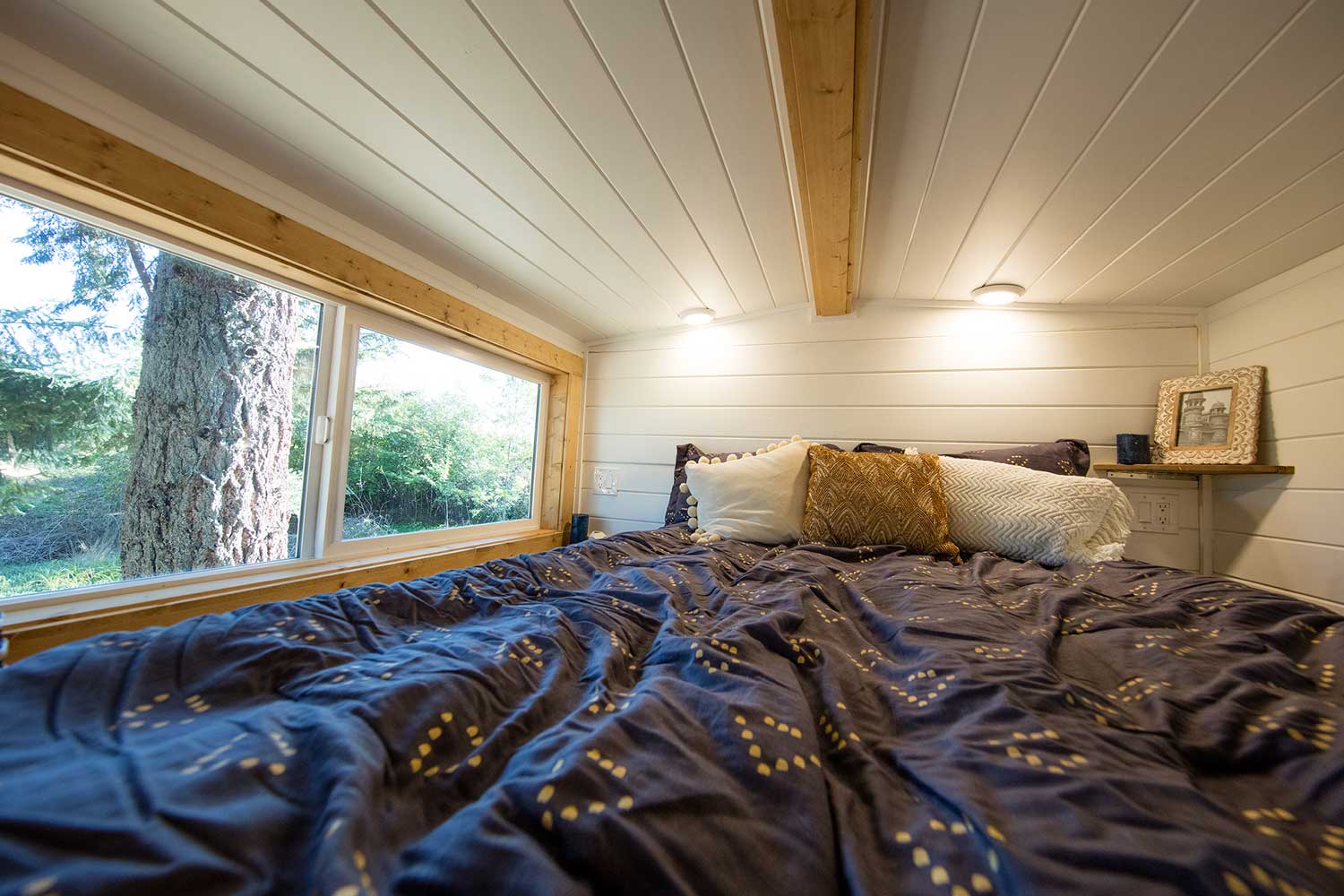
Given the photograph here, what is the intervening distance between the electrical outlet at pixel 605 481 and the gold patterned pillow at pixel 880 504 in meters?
1.38

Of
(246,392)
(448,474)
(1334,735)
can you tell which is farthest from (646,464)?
(1334,735)

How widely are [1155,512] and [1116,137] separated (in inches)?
63.0

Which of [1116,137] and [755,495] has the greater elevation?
[1116,137]

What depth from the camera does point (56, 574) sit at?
115 centimetres

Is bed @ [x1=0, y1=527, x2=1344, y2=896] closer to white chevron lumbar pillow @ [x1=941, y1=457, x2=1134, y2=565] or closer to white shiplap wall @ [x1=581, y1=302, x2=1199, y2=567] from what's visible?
white chevron lumbar pillow @ [x1=941, y1=457, x2=1134, y2=565]

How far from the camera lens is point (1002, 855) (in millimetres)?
334

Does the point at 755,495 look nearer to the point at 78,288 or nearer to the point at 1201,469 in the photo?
the point at 1201,469

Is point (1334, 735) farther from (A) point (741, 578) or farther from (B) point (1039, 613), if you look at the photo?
(A) point (741, 578)

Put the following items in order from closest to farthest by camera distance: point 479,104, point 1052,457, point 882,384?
point 479,104 < point 1052,457 < point 882,384

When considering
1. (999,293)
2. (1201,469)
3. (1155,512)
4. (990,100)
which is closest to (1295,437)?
(1201,469)

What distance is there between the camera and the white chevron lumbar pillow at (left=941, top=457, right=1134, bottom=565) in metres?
1.48

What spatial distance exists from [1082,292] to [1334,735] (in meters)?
2.05

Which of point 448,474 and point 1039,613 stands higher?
point 448,474

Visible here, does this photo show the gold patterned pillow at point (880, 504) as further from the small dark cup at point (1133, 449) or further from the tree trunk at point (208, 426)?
the tree trunk at point (208, 426)
